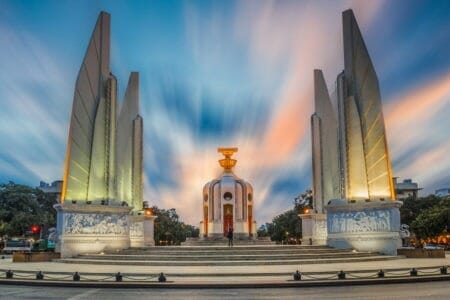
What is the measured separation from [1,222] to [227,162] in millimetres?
25260

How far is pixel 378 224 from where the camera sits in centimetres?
2309

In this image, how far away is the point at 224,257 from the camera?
1950 cm

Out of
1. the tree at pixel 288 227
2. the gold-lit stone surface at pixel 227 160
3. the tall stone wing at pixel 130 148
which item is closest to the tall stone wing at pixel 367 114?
the tall stone wing at pixel 130 148

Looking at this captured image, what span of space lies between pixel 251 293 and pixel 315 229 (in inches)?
889

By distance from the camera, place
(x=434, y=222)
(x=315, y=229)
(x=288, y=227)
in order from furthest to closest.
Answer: (x=288, y=227) → (x=434, y=222) → (x=315, y=229)

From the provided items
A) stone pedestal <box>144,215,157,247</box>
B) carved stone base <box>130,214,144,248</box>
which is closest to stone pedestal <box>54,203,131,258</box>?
carved stone base <box>130,214,144,248</box>

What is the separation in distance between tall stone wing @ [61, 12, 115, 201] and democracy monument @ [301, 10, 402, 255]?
40.7 ft

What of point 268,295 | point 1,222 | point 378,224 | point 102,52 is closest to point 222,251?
point 378,224

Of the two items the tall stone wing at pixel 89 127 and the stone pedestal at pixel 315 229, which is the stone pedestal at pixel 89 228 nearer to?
the tall stone wing at pixel 89 127

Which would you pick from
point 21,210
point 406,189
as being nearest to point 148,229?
point 21,210

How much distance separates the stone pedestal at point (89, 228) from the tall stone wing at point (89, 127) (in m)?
0.87

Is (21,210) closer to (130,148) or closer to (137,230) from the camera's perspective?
(130,148)

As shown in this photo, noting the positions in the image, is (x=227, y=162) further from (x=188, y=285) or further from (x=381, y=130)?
(x=188, y=285)

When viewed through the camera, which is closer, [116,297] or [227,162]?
[116,297]
